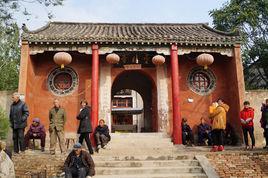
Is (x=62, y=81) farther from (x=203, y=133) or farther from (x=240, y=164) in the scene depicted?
(x=240, y=164)

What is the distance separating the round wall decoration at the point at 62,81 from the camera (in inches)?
504

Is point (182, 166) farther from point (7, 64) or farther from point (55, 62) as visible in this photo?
point (7, 64)

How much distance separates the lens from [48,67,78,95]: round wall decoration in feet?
42.0

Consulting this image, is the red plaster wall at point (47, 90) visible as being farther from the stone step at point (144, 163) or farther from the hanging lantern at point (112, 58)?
the stone step at point (144, 163)

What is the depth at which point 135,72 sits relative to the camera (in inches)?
553

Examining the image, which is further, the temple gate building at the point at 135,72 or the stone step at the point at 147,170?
the temple gate building at the point at 135,72

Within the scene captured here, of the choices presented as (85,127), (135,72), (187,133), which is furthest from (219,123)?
(135,72)

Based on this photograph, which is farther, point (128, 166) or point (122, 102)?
point (122, 102)

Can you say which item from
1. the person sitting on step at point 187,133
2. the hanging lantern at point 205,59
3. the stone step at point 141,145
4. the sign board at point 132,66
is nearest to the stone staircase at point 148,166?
the stone step at point 141,145

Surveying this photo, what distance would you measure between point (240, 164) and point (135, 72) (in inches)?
283

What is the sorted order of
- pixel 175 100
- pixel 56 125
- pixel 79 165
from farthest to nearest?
pixel 175 100, pixel 56 125, pixel 79 165

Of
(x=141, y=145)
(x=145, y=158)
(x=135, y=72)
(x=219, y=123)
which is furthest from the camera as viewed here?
(x=135, y=72)

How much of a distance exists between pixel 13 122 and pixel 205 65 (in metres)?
6.97

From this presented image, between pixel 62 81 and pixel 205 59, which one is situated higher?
pixel 205 59
